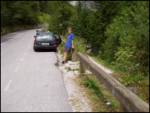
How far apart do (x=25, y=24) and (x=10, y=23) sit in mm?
12271

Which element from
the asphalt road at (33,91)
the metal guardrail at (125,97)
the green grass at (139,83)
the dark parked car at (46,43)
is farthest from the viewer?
the dark parked car at (46,43)

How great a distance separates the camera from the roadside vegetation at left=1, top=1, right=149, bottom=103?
29.8 feet

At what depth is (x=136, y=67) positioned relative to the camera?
10266 millimetres

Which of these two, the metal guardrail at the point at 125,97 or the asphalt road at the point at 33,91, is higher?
the metal guardrail at the point at 125,97

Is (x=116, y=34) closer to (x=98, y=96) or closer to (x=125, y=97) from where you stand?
(x=98, y=96)

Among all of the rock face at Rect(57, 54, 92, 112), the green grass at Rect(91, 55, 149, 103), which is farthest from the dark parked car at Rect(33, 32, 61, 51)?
the green grass at Rect(91, 55, 149, 103)

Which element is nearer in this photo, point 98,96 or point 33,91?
point 98,96

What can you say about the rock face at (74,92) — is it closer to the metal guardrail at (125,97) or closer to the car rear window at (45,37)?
the metal guardrail at (125,97)

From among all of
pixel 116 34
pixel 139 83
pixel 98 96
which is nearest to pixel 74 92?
pixel 98 96

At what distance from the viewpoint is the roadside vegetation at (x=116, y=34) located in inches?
357

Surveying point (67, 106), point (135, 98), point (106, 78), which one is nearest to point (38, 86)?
point (67, 106)

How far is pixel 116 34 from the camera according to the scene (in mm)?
17297

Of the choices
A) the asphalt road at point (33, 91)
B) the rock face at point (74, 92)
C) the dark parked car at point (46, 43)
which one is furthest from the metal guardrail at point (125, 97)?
the dark parked car at point (46, 43)

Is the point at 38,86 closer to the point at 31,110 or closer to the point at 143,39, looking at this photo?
the point at 31,110
